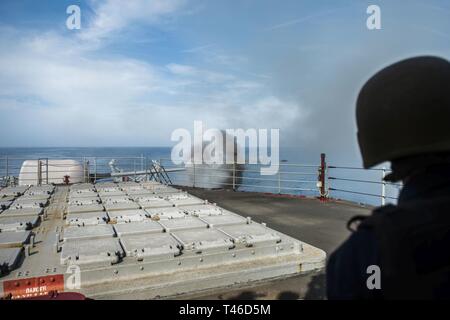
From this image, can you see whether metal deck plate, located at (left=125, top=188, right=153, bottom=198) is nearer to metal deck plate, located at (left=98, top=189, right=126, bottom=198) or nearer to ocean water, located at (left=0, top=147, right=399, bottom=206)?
metal deck plate, located at (left=98, top=189, right=126, bottom=198)

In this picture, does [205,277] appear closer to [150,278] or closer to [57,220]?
[150,278]

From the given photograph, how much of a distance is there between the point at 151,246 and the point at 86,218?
1.99 metres

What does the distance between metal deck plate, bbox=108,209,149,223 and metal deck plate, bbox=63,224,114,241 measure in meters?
0.33

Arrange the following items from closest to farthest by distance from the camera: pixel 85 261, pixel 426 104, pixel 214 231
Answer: pixel 426 104 → pixel 85 261 → pixel 214 231

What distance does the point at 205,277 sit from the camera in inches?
134


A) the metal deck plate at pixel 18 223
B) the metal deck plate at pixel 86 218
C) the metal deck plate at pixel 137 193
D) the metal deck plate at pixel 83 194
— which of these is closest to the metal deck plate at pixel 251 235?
the metal deck plate at pixel 86 218

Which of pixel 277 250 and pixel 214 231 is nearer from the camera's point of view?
pixel 277 250

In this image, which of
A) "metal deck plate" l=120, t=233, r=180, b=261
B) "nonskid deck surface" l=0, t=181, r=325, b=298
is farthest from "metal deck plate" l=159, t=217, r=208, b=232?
"metal deck plate" l=120, t=233, r=180, b=261

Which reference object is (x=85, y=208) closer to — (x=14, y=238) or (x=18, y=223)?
(x=18, y=223)

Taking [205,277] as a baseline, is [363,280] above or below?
above

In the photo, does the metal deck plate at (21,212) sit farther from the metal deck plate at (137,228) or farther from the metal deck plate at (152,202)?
the metal deck plate at (137,228)

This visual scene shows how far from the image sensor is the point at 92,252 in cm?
353
